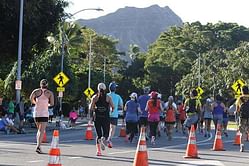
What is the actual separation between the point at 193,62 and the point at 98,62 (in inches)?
794

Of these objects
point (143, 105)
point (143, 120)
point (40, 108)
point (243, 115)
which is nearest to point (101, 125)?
point (40, 108)

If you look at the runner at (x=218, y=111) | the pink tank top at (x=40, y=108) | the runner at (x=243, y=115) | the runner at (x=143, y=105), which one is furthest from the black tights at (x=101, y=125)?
the runner at (x=218, y=111)

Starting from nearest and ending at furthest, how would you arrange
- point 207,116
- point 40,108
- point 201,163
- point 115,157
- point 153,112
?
point 201,163 → point 115,157 → point 40,108 → point 153,112 → point 207,116

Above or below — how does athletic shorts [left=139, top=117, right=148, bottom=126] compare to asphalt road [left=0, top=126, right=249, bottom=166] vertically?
above

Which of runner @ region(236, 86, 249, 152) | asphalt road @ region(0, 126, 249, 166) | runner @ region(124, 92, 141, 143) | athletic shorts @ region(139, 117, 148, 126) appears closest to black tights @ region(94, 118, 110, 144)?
asphalt road @ region(0, 126, 249, 166)

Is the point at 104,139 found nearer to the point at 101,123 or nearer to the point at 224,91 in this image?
the point at 101,123

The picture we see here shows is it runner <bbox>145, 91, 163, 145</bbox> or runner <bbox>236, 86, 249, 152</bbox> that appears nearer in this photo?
runner <bbox>236, 86, 249, 152</bbox>

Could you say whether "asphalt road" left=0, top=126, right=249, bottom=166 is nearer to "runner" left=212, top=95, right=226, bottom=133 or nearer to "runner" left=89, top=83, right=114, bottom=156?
"runner" left=89, top=83, right=114, bottom=156

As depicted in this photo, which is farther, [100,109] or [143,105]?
[143,105]

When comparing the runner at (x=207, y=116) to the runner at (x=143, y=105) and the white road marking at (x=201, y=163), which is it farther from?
the white road marking at (x=201, y=163)

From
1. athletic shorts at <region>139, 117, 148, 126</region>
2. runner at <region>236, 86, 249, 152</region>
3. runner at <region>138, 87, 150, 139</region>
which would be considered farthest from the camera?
athletic shorts at <region>139, 117, 148, 126</region>

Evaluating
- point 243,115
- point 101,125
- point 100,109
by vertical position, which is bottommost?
point 101,125

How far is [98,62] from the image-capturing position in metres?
99.1

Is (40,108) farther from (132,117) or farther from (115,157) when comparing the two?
(132,117)
